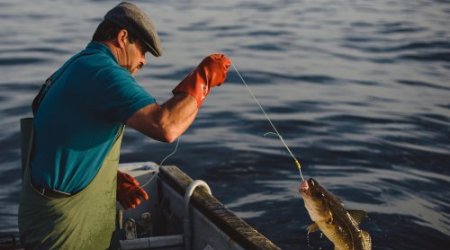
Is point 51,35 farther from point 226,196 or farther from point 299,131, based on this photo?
point 226,196

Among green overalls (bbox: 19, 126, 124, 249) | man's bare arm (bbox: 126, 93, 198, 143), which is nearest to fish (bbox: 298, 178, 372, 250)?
man's bare arm (bbox: 126, 93, 198, 143)

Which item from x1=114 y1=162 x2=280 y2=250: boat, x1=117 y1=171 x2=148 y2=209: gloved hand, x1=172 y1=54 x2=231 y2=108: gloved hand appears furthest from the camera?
x1=117 y1=171 x2=148 y2=209: gloved hand

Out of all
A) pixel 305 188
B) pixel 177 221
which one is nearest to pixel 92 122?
pixel 305 188

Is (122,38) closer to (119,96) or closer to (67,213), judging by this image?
(119,96)

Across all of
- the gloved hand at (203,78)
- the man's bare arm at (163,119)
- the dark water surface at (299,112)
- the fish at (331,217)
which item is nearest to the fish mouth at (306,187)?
the fish at (331,217)

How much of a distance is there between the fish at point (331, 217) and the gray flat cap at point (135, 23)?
1.45 meters

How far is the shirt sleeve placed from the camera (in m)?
3.60

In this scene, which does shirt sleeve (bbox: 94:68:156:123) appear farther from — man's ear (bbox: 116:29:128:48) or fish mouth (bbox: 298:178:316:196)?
fish mouth (bbox: 298:178:316:196)

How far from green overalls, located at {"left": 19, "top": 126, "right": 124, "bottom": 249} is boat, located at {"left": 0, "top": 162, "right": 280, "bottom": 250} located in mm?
588

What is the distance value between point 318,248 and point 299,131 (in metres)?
5.18

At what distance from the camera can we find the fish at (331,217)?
4.44m

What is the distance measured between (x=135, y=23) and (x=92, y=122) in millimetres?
759

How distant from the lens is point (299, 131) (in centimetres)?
→ 1300

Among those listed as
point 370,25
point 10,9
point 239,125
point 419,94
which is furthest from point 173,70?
point 10,9
